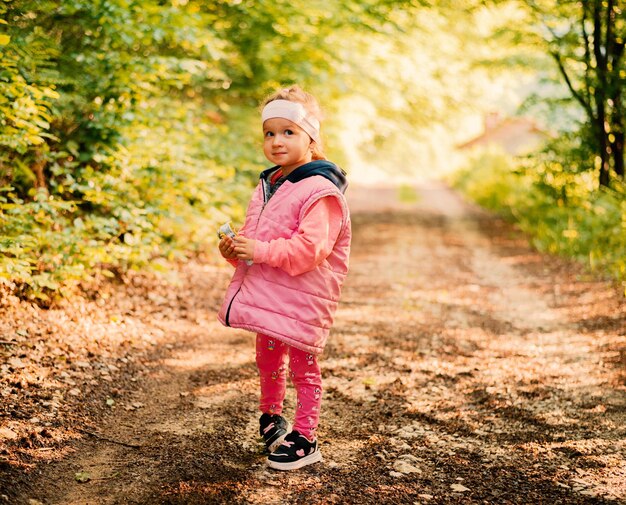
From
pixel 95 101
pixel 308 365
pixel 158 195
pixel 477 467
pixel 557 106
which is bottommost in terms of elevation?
pixel 477 467

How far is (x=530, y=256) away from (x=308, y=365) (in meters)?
7.34

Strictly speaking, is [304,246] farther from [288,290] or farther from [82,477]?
[82,477]

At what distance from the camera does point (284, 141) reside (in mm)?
2963

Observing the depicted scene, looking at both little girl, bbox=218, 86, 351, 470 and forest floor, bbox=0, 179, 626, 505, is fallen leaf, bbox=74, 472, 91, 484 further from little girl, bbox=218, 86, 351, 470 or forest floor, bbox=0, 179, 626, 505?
little girl, bbox=218, 86, 351, 470

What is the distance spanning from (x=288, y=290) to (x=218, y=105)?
639 centimetres

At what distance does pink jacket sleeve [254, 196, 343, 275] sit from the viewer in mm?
2812

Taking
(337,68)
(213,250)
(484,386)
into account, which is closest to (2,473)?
Answer: (484,386)

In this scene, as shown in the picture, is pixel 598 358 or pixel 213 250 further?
pixel 213 250

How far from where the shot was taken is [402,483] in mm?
2934

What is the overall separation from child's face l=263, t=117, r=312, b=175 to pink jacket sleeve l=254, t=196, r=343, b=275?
0.91ft

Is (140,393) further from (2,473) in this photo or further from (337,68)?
(337,68)

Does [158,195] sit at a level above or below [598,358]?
above

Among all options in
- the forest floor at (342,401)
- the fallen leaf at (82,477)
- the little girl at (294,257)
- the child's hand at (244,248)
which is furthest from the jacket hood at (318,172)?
the fallen leaf at (82,477)

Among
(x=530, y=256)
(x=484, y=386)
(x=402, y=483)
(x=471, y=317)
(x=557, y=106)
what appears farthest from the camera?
(x=557, y=106)
